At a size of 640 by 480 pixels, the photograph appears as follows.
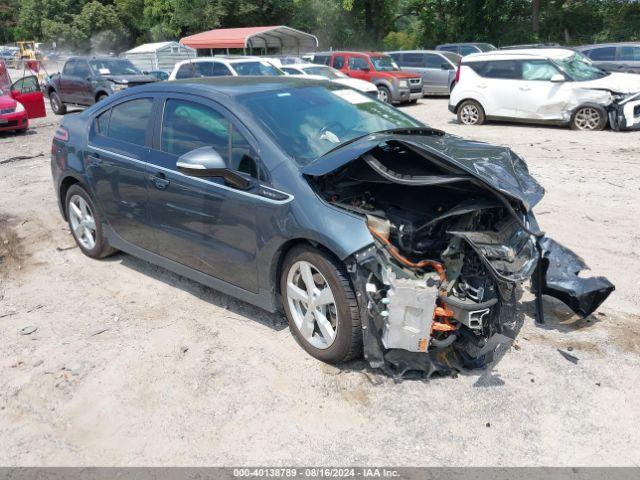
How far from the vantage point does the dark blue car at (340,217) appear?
345 cm

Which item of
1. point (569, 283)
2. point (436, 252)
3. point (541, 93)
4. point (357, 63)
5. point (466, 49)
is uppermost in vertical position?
point (466, 49)

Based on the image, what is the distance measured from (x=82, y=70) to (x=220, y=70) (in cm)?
455

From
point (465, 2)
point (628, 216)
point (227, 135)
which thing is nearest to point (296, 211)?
point (227, 135)

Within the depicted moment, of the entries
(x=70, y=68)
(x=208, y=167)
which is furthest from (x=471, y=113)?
(x=70, y=68)

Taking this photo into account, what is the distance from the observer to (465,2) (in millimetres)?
32188

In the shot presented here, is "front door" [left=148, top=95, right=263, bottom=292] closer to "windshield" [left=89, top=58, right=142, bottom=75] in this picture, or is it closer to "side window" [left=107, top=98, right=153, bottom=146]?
"side window" [left=107, top=98, right=153, bottom=146]

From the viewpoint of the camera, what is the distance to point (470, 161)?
3.63 metres

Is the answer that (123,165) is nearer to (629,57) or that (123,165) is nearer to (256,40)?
(629,57)

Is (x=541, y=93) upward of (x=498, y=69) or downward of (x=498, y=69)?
downward

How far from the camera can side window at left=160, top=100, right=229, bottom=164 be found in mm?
4172

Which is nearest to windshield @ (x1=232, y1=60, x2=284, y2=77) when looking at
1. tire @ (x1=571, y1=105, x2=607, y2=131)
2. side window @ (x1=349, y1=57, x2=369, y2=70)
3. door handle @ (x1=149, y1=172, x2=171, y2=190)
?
side window @ (x1=349, y1=57, x2=369, y2=70)

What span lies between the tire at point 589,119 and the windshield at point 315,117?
29.8 feet

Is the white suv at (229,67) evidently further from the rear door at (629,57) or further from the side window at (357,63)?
the rear door at (629,57)

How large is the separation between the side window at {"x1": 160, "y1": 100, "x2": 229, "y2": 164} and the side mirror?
0.16m
